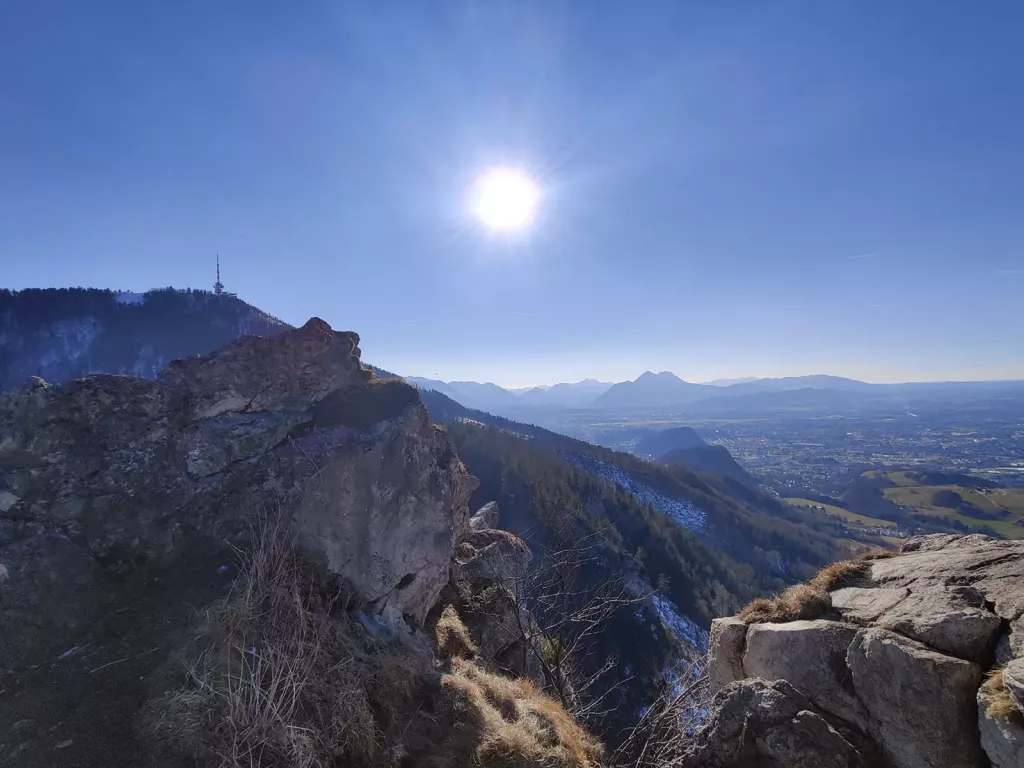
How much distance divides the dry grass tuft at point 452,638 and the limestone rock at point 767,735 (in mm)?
7660

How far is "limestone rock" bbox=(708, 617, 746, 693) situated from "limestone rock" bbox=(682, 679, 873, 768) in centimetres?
128

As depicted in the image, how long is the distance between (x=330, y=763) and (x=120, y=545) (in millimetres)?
5304

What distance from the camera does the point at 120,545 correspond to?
27.0 ft

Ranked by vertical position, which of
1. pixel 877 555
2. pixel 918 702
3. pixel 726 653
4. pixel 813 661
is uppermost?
pixel 877 555

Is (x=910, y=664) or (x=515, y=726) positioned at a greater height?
(x=910, y=664)

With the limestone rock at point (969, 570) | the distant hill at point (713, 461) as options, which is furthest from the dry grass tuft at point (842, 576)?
the distant hill at point (713, 461)

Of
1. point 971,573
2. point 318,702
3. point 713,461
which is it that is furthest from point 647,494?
point 318,702

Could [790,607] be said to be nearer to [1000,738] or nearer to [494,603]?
[1000,738]

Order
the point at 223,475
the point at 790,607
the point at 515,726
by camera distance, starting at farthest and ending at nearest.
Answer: the point at 223,475 → the point at 515,726 → the point at 790,607

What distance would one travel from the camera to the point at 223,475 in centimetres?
979

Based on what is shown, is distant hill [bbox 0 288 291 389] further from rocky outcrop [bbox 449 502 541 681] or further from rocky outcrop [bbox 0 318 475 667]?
rocky outcrop [bbox 0 318 475 667]

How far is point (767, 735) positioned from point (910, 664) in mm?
1591

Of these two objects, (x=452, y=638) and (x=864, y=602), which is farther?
(x=452, y=638)

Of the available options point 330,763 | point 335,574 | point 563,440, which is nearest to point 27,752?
point 330,763
